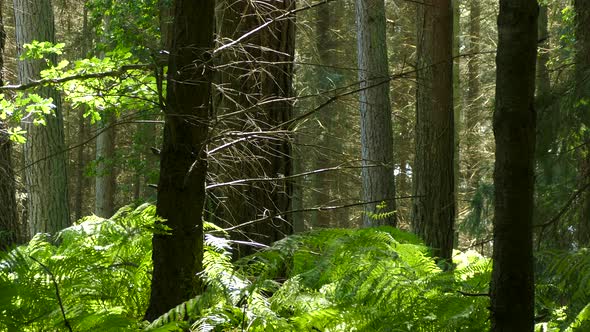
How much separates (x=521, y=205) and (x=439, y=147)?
19.1 ft

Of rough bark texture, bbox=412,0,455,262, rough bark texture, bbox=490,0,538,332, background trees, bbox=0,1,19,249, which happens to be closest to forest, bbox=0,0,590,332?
rough bark texture, bbox=490,0,538,332

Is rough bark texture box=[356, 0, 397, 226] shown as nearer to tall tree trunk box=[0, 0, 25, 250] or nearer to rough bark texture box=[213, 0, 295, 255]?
tall tree trunk box=[0, 0, 25, 250]

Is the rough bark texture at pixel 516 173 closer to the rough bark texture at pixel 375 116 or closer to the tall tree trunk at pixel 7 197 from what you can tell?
the tall tree trunk at pixel 7 197

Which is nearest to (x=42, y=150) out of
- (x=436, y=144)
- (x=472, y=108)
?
(x=436, y=144)

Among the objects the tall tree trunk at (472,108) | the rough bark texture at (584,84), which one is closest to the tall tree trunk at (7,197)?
the rough bark texture at (584,84)

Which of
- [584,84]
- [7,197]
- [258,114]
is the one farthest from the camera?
[7,197]

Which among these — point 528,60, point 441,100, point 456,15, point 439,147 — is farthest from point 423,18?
point 456,15

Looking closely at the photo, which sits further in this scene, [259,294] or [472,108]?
[472,108]

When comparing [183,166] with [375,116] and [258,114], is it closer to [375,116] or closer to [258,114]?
[258,114]

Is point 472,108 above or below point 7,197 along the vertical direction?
above

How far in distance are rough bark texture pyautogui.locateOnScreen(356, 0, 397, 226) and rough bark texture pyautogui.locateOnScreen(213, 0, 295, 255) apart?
21.6 feet

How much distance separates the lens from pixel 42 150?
10203 mm

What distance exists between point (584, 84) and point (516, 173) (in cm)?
450

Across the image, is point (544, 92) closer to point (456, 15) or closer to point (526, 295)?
point (526, 295)
